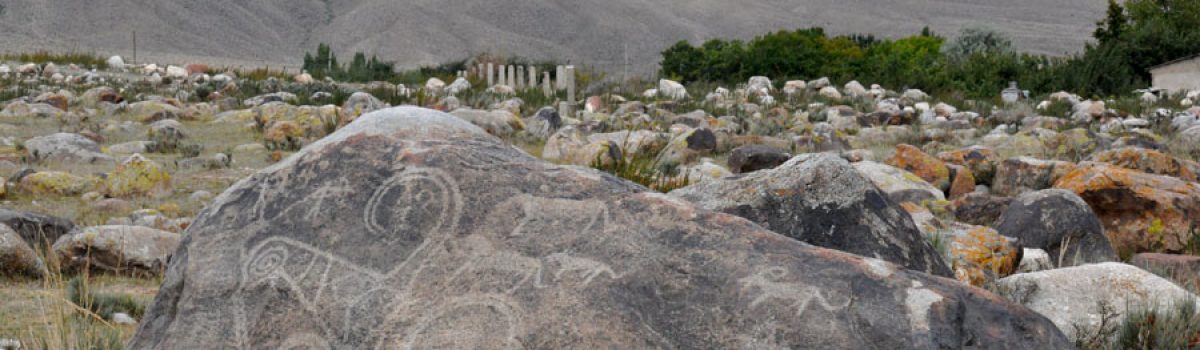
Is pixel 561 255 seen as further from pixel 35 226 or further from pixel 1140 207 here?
pixel 1140 207

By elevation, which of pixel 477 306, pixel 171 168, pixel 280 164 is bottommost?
pixel 171 168

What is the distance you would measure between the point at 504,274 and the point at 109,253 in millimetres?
3488

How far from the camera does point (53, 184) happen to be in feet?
23.6

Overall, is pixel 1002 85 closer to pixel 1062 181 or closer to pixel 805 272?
pixel 1062 181

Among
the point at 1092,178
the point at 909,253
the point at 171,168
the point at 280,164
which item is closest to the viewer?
the point at 280,164

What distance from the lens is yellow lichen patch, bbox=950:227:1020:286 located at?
4.55 metres

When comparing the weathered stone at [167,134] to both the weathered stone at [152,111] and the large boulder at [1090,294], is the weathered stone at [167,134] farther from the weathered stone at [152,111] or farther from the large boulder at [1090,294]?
the large boulder at [1090,294]

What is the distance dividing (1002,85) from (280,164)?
2446 cm

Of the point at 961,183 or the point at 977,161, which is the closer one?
the point at 961,183

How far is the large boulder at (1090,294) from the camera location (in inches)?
145

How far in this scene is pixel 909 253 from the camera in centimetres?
358

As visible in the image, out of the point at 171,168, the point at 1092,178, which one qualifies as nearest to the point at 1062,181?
the point at 1092,178

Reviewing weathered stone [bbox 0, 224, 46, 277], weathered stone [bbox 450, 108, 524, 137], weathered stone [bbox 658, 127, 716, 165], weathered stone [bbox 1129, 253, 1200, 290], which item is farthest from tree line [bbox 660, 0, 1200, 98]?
weathered stone [bbox 0, 224, 46, 277]

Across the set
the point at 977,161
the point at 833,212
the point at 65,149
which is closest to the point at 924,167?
Answer: the point at 977,161
